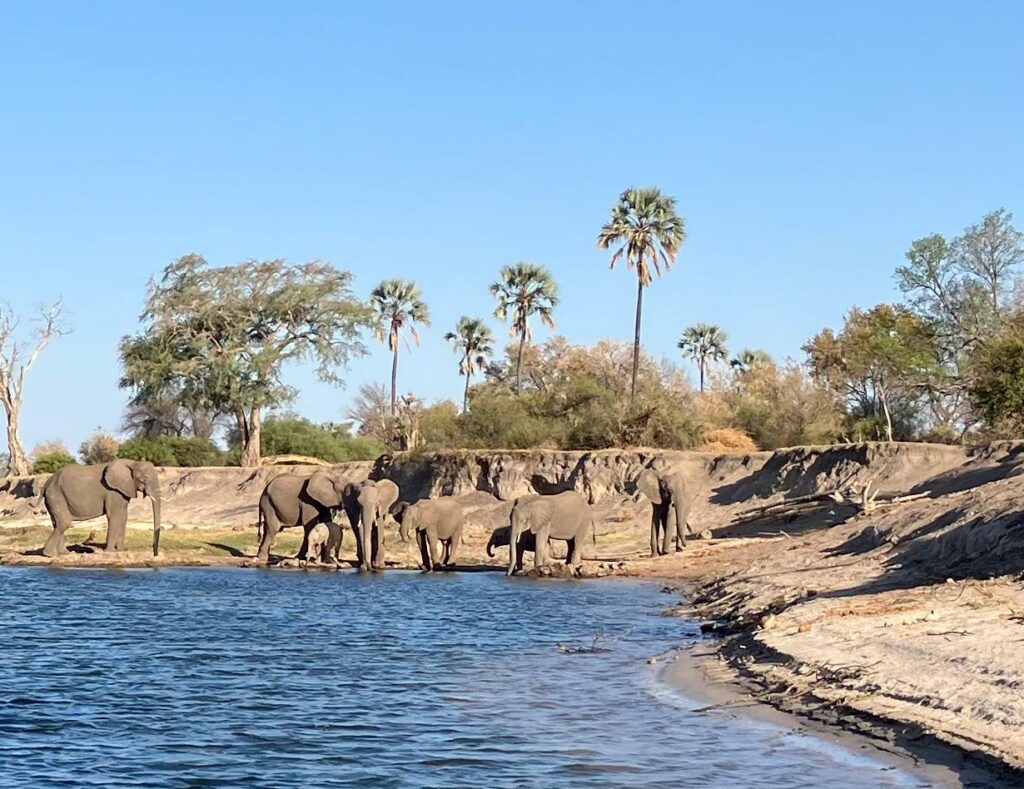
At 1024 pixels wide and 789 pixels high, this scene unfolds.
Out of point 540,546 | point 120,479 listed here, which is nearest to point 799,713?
point 540,546

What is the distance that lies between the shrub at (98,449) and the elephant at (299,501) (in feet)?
139

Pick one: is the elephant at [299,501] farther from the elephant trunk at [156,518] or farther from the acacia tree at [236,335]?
the acacia tree at [236,335]

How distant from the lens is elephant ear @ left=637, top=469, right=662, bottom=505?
40406 millimetres

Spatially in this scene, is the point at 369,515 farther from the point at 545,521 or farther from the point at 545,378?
the point at 545,378

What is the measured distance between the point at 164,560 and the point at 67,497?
10.6 ft

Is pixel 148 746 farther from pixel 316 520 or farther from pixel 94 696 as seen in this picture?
pixel 316 520

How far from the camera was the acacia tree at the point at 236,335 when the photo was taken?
7344cm

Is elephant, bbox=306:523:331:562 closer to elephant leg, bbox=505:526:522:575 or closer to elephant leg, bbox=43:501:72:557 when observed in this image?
elephant leg, bbox=505:526:522:575

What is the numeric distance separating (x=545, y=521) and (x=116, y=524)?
12323mm

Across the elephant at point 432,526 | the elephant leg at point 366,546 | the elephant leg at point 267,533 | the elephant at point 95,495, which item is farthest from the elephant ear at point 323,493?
the elephant at point 95,495

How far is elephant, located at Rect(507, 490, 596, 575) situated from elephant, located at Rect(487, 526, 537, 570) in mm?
128

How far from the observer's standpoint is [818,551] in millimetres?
30922

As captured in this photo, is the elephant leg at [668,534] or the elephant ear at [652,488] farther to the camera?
the elephant ear at [652,488]

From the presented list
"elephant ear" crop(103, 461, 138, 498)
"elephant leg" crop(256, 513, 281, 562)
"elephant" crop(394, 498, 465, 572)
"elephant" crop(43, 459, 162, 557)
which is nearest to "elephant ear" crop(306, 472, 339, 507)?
"elephant leg" crop(256, 513, 281, 562)
